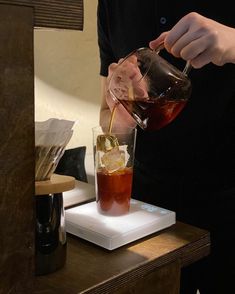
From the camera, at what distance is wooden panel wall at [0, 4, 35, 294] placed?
0.50 m

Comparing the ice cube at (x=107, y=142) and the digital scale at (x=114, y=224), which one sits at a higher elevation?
the ice cube at (x=107, y=142)

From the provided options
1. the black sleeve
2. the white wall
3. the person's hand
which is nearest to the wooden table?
the person's hand

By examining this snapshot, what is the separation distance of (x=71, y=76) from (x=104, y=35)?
2.81 ft

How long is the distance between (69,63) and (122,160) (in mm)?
1371

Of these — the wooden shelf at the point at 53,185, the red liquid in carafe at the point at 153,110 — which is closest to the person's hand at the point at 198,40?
the red liquid in carafe at the point at 153,110

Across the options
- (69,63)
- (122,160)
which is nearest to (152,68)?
(122,160)

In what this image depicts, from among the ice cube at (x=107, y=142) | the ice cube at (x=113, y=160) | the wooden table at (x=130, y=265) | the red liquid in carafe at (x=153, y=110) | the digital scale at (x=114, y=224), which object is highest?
the red liquid in carafe at (x=153, y=110)

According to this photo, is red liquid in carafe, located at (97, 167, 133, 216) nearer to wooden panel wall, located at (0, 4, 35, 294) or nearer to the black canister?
the black canister

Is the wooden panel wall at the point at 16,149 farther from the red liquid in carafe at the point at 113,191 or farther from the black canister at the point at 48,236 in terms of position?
the red liquid in carafe at the point at 113,191

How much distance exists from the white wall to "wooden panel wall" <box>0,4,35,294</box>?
1.53 m

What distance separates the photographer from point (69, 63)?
219 cm

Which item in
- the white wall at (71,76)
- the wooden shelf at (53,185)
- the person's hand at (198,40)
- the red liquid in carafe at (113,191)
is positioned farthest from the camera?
the white wall at (71,76)

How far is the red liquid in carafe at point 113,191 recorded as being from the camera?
900 mm

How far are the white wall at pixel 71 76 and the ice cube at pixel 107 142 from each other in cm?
118
